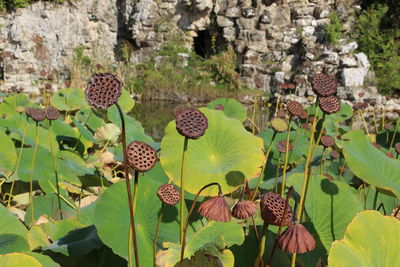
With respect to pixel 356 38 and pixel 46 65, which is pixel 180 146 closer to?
pixel 46 65

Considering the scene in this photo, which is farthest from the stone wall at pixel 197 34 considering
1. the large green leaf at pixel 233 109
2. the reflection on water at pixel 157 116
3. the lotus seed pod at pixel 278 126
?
the lotus seed pod at pixel 278 126

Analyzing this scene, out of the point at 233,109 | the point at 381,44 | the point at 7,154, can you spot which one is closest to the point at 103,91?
the point at 7,154

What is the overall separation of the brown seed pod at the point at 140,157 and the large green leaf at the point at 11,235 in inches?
13.4

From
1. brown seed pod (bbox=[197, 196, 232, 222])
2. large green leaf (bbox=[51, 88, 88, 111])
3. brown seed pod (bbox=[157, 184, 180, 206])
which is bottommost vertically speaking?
large green leaf (bbox=[51, 88, 88, 111])

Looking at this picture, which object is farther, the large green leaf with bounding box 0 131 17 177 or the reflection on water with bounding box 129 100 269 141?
the reflection on water with bounding box 129 100 269 141

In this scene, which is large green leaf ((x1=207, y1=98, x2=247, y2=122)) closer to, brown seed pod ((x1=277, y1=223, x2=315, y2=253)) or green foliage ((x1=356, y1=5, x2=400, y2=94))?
brown seed pod ((x1=277, y1=223, x2=315, y2=253))

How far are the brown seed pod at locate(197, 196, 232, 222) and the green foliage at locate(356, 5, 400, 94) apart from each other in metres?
8.03

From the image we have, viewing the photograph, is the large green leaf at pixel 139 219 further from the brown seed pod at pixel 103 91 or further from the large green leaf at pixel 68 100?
the large green leaf at pixel 68 100

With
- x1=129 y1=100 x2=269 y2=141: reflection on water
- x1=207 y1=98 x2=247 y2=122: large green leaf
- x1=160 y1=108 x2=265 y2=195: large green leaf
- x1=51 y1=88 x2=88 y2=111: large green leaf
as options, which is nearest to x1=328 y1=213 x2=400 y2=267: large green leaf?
x1=160 y1=108 x2=265 y2=195: large green leaf

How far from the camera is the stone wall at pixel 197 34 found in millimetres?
7750

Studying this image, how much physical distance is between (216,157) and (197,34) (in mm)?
9627

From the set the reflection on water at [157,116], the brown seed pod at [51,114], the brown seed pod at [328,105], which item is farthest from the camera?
the reflection on water at [157,116]

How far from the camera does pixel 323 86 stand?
60 cm

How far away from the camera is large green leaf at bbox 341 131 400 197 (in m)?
0.72
